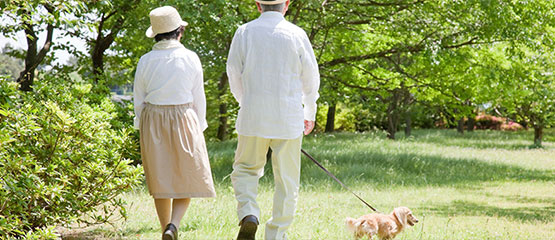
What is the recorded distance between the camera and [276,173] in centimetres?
491

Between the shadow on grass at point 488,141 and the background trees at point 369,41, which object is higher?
the background trees at point 369,41

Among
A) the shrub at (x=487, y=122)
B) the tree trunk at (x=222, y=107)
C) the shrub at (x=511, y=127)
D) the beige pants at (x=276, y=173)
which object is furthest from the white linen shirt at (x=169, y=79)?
the shrub at (x=487, y=122)

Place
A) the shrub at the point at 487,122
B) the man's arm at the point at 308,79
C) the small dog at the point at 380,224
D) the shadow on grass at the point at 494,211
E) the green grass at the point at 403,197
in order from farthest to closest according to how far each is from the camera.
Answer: the shrub at the point at 487,122 < the shadow on grass at the point at 494,211 < the green grass at the point at 403,197 < the small dog at the point at 380,224 < the man's arm at the point at 308,79

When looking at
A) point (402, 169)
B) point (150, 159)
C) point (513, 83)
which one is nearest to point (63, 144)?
point (150, 159)

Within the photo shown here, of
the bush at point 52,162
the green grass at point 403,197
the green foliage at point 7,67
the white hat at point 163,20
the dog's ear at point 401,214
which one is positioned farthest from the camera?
the green grass at point 403,197

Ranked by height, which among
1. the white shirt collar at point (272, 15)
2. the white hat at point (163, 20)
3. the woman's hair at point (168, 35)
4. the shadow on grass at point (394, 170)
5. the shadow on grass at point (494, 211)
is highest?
the white shirt collar at point (272, 15)

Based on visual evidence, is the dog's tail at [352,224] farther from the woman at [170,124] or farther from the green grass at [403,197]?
the woman at [170,124]

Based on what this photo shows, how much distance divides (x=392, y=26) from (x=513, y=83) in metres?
2.89

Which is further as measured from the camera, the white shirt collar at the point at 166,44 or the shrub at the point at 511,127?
the shrub at the point at 511,127

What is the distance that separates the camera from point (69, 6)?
15.8 feet

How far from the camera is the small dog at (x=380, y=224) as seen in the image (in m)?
5.55

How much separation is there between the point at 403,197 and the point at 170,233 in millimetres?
→ 5920

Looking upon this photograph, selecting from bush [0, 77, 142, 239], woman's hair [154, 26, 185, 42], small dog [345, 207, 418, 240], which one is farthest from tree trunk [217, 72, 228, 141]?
woman's hair [154, 26, 185, 42]

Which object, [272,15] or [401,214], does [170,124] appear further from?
[401,214]
